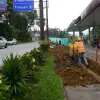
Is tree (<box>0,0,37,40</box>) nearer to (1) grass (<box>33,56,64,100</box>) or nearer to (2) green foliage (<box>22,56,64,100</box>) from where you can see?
(1) grass (<box>33,56,64,100</box>)

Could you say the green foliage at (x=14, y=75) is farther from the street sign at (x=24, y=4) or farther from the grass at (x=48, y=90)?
the street sign at (x=24, y=4)

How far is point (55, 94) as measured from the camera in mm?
6844

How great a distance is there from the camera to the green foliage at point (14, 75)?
641cm

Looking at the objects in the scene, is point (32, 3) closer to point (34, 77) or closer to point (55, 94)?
point (34, 77)

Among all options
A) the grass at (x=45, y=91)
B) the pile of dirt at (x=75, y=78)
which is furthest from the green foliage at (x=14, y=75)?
the pile of dirt at (x=75, y=78)

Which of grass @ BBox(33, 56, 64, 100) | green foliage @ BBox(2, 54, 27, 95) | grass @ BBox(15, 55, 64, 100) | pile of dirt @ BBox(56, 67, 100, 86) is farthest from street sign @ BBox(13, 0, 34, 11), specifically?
green foliage @ BBox(2, 54, 27, 95)

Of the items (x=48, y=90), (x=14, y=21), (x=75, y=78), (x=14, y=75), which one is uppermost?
(x=14, y=21)

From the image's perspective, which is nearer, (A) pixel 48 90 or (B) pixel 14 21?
(A) pixel 48 90

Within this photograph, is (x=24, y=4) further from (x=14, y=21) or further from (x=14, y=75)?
(x=14, y=21)

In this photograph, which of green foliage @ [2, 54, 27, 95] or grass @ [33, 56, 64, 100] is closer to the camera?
green foliage @ [2, 54, 27, 95]

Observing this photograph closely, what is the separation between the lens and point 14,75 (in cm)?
663

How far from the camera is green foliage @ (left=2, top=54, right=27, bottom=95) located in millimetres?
6405

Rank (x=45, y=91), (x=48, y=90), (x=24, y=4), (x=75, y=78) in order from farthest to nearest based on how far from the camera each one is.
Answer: (x=24, y=4), (x=75, y=78), (x=48, y=90), (x=45, y=91)

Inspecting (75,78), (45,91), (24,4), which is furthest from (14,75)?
(24,4)
